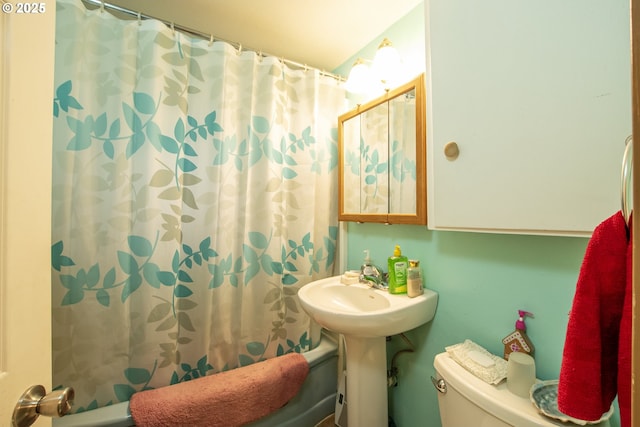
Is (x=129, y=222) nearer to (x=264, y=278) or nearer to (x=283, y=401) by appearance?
(x=264, y=278)

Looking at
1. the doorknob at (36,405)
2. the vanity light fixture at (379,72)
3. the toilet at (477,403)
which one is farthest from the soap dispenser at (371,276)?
the doorknob at (36,405)

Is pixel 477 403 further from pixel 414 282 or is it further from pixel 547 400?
pixel 414 282

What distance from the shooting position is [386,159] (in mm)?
1265

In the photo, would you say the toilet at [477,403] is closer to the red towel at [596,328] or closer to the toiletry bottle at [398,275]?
the red towel at [596,328]

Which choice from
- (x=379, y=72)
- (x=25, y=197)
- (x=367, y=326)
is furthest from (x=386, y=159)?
(x=25, y=197)

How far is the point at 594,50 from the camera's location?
55 cm

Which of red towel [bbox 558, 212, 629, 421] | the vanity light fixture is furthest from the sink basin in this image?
the vanity light fixture

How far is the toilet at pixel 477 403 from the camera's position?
0.58 meters

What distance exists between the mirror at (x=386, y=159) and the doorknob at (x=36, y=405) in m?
1.12

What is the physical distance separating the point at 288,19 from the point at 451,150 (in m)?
1.07

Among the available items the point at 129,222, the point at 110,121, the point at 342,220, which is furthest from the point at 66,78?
the point at 342,220

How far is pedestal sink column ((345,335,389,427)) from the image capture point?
1.07 meters

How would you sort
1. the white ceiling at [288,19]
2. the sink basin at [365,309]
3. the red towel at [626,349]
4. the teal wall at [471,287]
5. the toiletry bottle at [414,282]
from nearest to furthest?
the red towel at [626,349] → the teal wall at [471,287] → the sink basin at [365,309] → the toiletry bottle at [414,282] → the white ceiling at [288,19]

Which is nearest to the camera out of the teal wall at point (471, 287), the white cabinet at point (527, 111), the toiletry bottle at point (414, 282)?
the white cabinet at point (527, 111)
